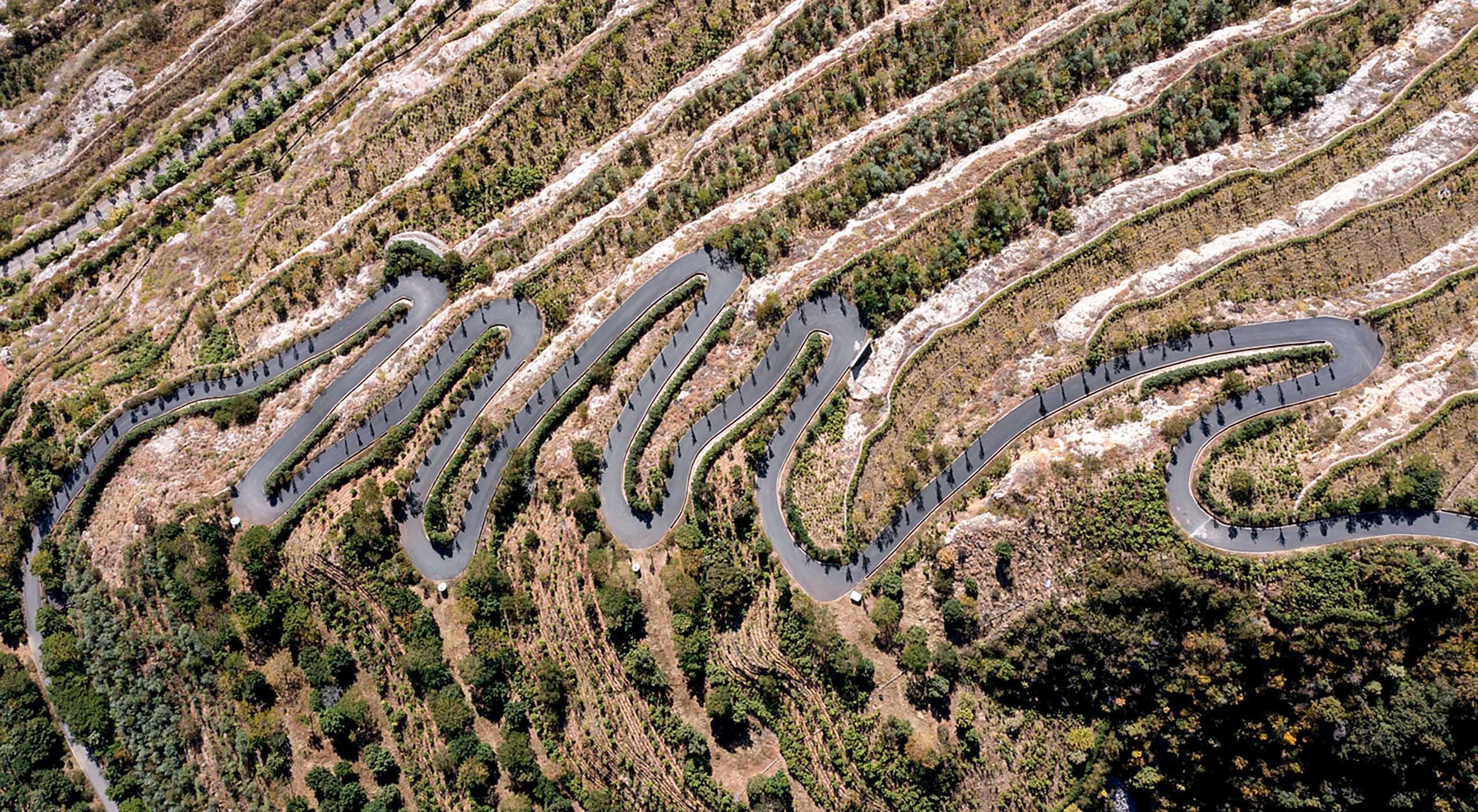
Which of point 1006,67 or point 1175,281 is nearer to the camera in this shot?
point 1175,281

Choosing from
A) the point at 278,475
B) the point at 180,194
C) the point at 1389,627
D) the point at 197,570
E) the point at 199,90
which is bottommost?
the point at 1389,627

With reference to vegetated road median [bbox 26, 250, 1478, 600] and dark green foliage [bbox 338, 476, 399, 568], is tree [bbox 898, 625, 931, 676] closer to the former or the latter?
vegetated road median [bbox 26, 250, 1478, 600]

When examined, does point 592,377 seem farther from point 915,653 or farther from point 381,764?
point 381,764

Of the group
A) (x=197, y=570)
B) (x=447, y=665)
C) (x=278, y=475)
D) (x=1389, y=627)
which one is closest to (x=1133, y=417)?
(x=1389, y=627)

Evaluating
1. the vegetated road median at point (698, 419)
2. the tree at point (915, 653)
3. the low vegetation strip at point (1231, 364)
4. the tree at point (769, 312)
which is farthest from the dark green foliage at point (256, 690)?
the low vegetation strip at point (1231, 364)

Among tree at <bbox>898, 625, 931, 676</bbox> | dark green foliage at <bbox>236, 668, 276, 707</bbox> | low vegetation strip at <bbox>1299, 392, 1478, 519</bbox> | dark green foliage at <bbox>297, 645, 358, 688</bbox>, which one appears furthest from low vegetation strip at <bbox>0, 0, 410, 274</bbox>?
low vegetation strip at <bbox>1299, 392, 1478, 519</bbox>

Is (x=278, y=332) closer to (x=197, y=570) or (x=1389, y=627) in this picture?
(x=197, y=570)

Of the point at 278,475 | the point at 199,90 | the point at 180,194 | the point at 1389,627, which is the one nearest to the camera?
the point at 1389,627

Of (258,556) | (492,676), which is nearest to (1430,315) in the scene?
(492,676)
